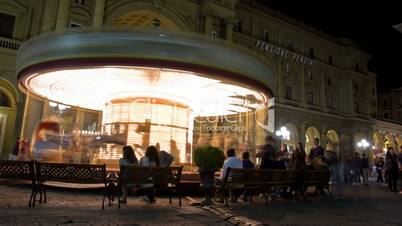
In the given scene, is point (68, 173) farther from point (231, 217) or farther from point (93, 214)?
point (231, 217)

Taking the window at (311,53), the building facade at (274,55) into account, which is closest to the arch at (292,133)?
the building facade at (274,55)

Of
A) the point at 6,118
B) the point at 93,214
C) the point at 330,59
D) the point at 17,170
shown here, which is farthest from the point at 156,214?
the point at 330,59

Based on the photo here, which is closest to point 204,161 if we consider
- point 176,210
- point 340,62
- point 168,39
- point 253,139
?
point 176,210

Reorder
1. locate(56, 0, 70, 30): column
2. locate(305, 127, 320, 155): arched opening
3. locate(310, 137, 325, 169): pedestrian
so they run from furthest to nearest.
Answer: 1. locate(305, 127, 320, 155): arched opening
2. locate(56, 0, 70, 30): column
3. locate(310, 137, 325, 169): pedestrian

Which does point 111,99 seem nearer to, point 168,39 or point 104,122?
point 104,122

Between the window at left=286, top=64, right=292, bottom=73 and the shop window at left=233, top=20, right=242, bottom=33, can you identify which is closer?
the shop window at left=233, top=20, right=242, bottom=33

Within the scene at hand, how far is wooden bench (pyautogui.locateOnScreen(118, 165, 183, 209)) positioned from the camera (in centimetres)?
691

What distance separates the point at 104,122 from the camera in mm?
12258

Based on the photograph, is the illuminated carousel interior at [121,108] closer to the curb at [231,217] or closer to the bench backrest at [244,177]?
the bench backrest at [244,177]

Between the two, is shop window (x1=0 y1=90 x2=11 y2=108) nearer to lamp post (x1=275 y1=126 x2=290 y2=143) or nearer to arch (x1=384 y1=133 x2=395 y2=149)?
lamp post (x1=275 y1=126 x2=290 y2=143)

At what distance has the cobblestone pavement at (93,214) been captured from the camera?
5.06 metres

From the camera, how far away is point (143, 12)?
82.1 feet

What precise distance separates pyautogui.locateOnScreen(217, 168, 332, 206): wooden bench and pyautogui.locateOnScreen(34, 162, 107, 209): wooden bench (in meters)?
2.74

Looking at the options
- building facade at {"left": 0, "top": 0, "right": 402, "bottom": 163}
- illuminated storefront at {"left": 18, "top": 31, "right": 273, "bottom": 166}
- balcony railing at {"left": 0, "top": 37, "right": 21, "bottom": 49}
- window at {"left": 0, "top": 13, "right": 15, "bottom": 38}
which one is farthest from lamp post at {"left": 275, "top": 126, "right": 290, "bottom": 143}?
window at {"left": 0, "top": 13, "right": 15, "bottom": 38}
